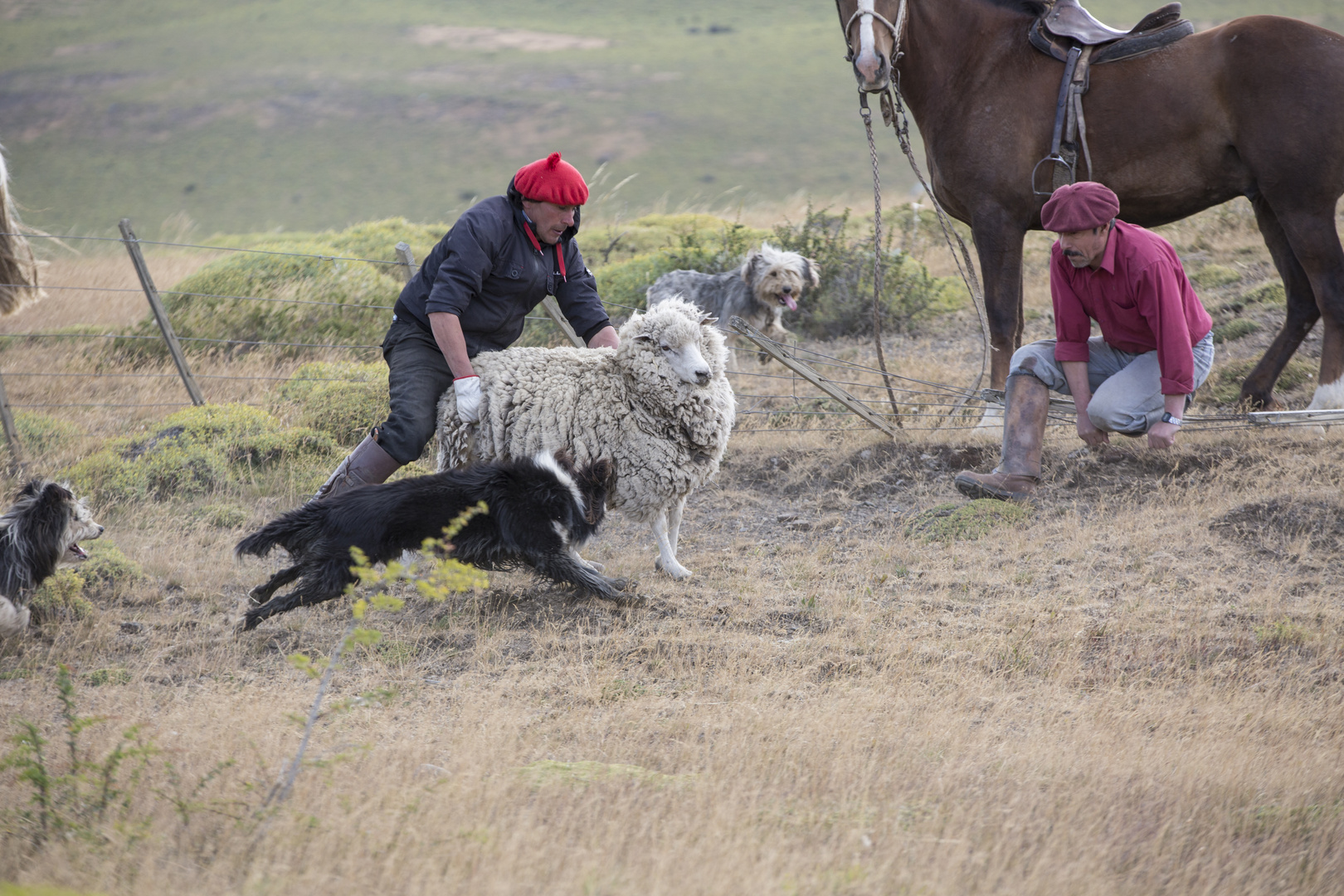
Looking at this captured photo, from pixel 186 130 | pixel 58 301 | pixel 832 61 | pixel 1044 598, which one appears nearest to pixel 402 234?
pixel 58 301

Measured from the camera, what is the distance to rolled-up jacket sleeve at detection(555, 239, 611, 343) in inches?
255

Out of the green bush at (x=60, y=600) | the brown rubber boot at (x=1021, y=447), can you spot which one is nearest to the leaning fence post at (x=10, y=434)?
the green bush at (x=60, y=600)

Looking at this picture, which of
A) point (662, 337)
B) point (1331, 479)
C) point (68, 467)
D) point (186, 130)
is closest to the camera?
A: point (662, 337)

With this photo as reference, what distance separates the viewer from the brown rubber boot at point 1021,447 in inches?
250

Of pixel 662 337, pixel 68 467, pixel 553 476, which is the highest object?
pixel 662 337

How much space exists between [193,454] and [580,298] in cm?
358

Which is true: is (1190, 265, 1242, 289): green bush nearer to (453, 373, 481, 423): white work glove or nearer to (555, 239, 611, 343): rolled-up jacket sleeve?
(555, 239, 611, 343): rolled-up jacket sleeve

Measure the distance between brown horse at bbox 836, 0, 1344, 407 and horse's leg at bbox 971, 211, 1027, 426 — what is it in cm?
1

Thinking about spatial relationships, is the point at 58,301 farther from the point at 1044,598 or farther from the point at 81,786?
the point at 1044,598

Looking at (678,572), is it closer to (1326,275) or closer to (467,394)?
(467,394)

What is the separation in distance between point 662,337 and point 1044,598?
2521 mm

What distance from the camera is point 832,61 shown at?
75.9 m

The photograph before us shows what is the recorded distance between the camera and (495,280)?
19.9 ft

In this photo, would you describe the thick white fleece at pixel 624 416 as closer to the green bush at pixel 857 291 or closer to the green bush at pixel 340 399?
the green bush at pixel 340 399
